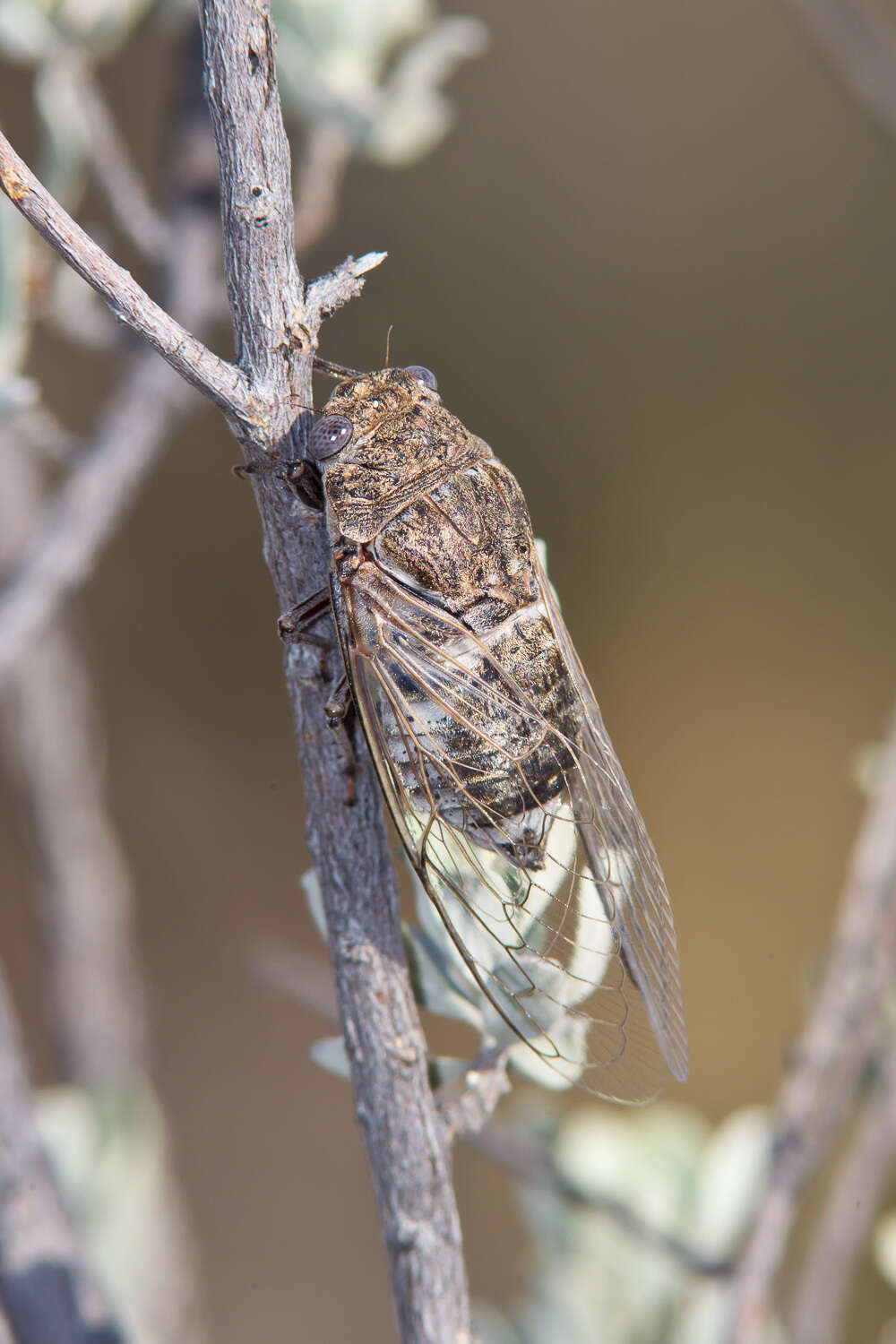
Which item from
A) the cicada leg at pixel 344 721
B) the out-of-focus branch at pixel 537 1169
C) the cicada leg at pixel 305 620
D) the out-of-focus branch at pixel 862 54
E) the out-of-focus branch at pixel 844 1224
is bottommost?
the out-of-focus branch at pixel 844 1224

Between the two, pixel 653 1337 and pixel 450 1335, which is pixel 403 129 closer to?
pixel 450 1335

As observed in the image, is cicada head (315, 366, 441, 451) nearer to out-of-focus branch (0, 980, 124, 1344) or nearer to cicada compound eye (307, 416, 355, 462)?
cicada compound eye (307, 416, 355, 462)

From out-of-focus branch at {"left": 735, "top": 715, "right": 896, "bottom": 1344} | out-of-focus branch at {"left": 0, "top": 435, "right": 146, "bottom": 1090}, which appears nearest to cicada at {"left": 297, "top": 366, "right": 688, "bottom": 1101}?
out-of-focus branch at {"left": 735, "top": 715, "right": 896, "bottom": 1344}

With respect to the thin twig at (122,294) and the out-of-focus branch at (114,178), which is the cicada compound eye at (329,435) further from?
the out-of-focus branch at (114,178)

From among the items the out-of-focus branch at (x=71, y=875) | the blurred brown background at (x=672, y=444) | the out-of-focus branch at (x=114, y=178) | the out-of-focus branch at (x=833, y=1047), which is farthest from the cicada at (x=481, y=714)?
the blurred brown background at (x=672, y=444)

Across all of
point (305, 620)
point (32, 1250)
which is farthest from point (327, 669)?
point (32, 1250)

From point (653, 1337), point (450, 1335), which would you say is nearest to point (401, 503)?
point (450, 1335)
